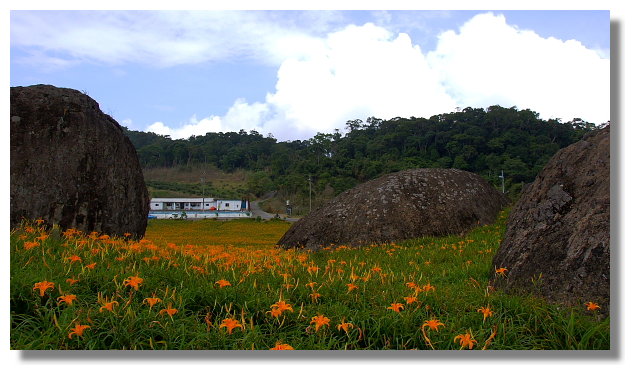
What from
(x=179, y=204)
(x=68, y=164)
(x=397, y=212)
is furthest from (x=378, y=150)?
(x=68, y=164)

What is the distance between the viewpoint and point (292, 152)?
8612 cm

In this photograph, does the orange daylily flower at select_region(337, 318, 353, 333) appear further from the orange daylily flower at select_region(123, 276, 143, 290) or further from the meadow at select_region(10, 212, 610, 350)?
the orange daylily flower at select_region(123, 276, 143, 290)

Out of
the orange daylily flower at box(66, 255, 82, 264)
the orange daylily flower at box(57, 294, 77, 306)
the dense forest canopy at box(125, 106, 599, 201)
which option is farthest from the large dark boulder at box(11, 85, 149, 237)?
the dense forest canopy at box(125, 106, 599, 201)

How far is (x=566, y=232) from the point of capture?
3867 mm

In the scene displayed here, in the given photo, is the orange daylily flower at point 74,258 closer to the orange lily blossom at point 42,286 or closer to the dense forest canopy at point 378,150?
the orange lily blossom at point 42,286

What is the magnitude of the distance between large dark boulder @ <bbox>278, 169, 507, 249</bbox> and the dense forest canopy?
3850mm

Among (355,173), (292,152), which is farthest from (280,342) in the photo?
(292,152)

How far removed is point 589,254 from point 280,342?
2.56 metres

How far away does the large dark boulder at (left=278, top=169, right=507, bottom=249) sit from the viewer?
455 inches

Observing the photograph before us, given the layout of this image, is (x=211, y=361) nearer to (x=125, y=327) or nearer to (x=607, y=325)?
(x=125, y=327)

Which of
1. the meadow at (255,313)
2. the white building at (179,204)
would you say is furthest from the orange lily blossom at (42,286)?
the white building at (179,204)

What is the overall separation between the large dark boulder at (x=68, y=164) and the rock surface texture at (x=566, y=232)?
6.06 metres

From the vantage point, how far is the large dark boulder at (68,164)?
6.59 meters

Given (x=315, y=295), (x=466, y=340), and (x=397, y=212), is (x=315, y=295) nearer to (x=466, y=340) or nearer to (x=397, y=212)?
(x=466, y=340)
